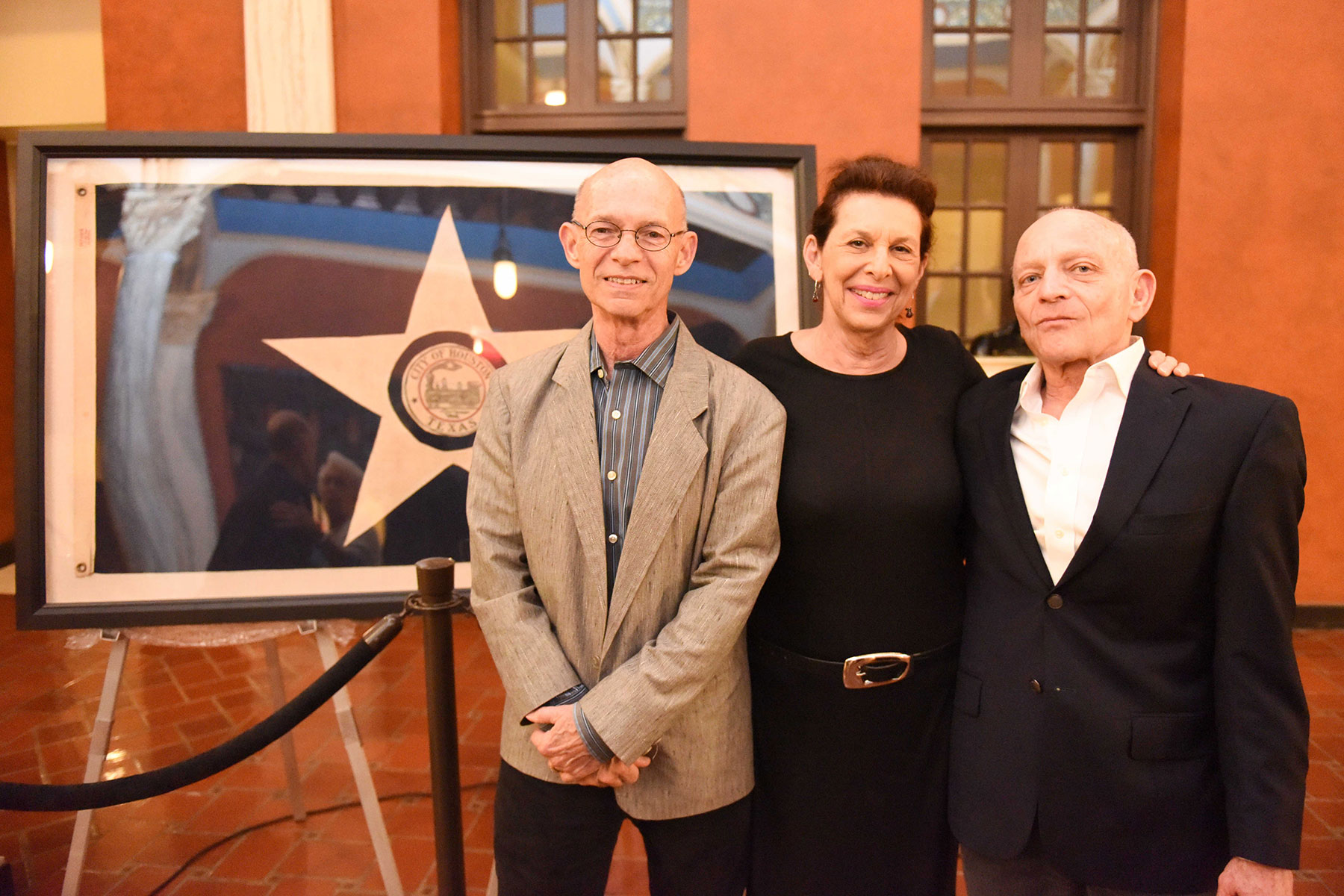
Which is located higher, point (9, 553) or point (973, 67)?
point (973, 67)

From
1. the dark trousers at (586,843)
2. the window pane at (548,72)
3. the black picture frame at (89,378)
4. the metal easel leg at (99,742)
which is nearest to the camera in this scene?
the dark trousers at (586,843)

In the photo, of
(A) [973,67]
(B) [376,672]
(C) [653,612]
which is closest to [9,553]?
(B) [376,672]

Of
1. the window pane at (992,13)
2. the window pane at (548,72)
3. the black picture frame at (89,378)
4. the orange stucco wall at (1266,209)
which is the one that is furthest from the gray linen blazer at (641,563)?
the window pane at (992,13)

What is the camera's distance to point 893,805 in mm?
1614

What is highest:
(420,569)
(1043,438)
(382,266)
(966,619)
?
(382,266)

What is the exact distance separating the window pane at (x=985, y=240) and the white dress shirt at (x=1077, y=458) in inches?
134

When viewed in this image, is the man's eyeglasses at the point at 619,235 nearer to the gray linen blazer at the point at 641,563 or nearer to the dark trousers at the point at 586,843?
the gray linen blazer at the point at 641,563

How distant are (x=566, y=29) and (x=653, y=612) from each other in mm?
4021

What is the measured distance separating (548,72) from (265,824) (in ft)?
12.9

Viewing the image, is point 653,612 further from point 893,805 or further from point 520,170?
point 520,170

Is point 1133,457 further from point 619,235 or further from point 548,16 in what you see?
point 548,16

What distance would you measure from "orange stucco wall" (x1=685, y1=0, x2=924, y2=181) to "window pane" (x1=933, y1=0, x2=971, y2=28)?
14.9 inches

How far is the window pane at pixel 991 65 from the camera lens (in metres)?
4.37

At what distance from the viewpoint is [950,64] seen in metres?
4.39
